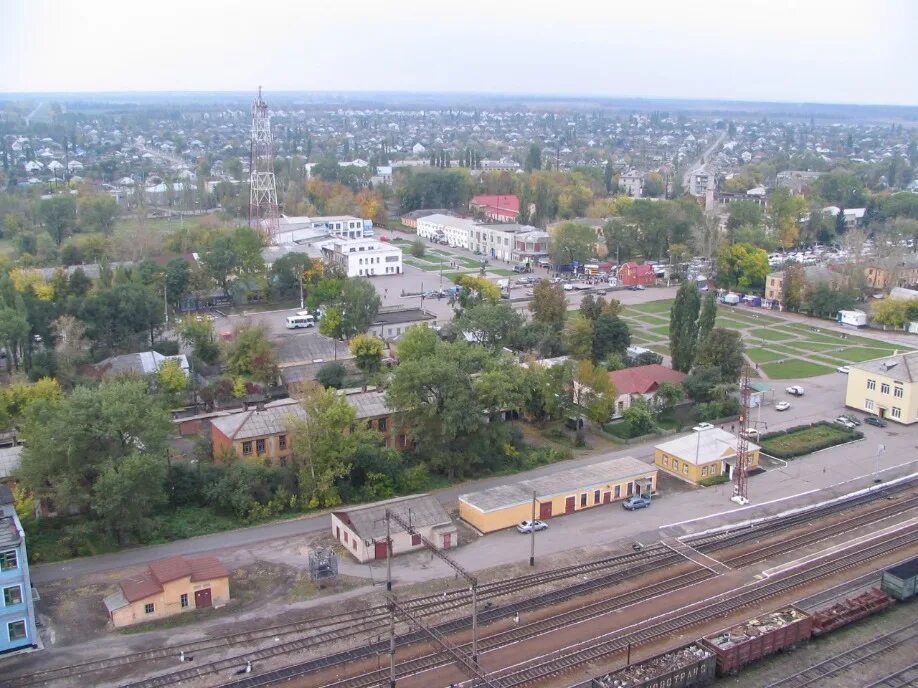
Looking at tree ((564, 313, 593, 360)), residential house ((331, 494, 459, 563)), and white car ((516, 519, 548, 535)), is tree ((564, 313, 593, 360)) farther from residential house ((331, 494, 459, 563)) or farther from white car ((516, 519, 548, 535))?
residential house ((331, 494, 459, 563))

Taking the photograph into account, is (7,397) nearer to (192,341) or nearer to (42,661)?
(192,341)

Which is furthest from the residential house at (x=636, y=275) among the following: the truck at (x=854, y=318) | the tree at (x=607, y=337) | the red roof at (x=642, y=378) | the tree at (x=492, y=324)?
the red roof at (x=642, y=378)

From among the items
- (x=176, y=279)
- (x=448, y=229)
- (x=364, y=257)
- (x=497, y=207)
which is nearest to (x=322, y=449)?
(x=176, y=279)

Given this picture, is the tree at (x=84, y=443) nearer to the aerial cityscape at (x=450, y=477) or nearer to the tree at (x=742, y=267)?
the aerial cityscape at (x=450, y=477)

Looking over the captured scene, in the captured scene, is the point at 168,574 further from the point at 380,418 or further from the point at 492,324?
the point at 492,324

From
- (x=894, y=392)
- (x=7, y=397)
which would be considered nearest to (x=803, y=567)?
(x=894, y=392)
